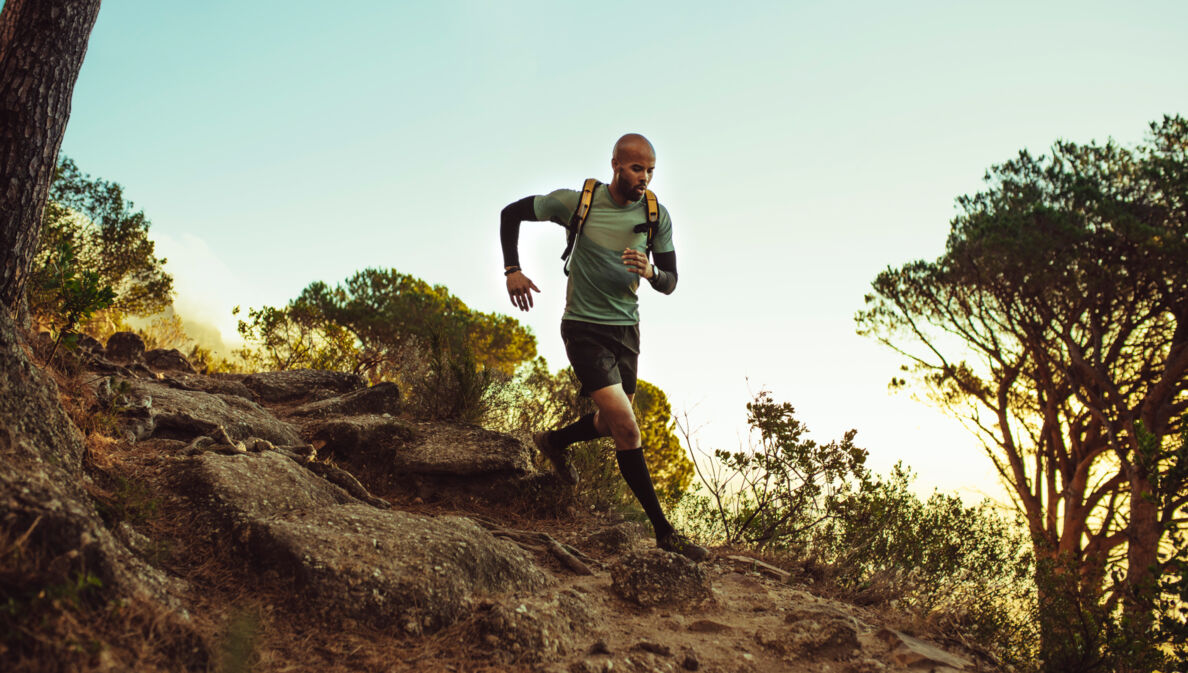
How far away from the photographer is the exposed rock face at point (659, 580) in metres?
3.27

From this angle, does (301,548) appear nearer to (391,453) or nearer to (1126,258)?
(391,453)

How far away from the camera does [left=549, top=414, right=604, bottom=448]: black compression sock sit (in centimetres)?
471

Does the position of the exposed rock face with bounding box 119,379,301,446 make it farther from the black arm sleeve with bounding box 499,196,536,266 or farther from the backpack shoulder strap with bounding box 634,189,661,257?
the backpack shoulder strap with bounding box 634,189,661,257

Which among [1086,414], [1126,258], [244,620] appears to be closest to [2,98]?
[244,620]

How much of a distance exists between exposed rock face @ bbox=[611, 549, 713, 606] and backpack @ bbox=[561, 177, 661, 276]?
5.87ft

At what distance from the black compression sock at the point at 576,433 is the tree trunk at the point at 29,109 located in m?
3.07

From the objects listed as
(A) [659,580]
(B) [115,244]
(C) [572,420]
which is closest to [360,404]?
(C) [572,420]

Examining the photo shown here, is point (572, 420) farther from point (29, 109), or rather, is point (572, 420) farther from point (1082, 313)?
point (1082, 313)

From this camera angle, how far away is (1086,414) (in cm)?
1103

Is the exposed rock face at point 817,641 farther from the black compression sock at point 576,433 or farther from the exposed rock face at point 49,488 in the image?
the exposed rock face at point 49,488

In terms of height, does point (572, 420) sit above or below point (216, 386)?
above

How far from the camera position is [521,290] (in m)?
4.15

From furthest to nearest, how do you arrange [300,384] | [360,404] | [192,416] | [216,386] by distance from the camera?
[300,384] < [360,404] < [216,386] < [192,416]

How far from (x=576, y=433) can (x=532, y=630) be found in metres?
2.37
